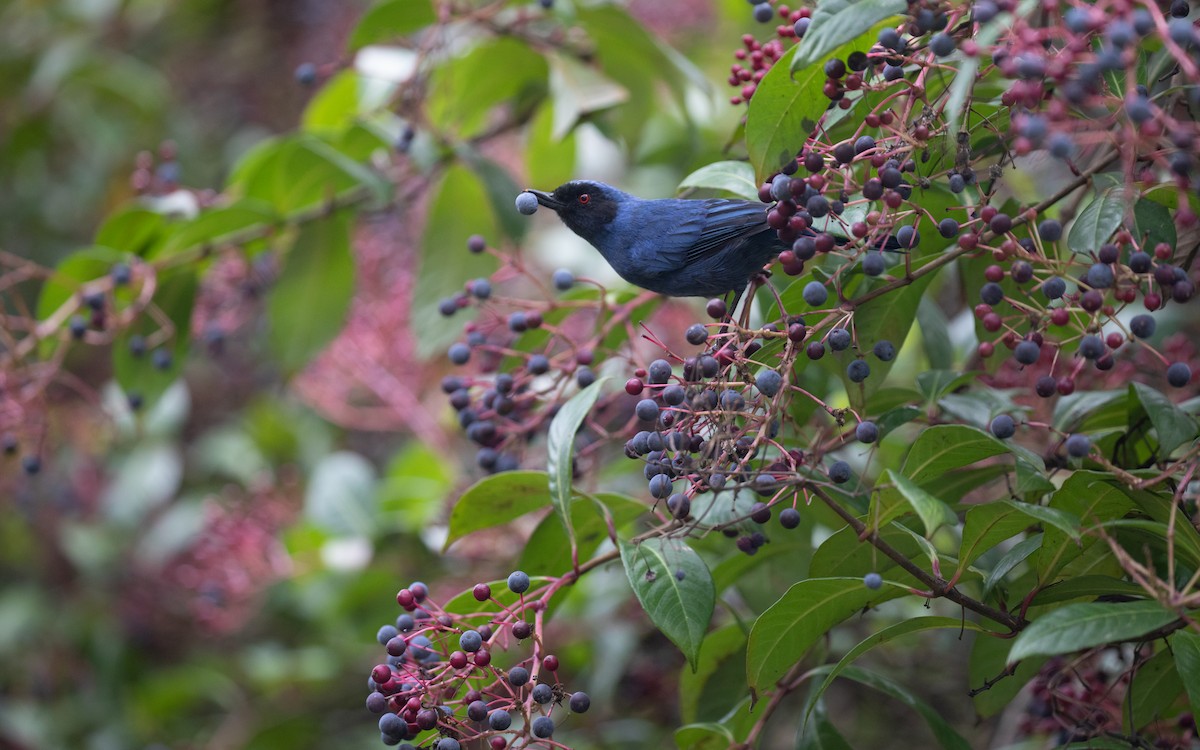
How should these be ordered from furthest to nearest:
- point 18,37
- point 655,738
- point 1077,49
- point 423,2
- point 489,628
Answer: point 18,37
point 655,738
point 423,2
point 489,628
point 1077,49

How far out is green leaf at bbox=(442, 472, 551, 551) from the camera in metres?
1.26

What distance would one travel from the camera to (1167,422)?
106 centimetres

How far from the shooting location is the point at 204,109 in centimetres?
416

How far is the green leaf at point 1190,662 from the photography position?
961 mm

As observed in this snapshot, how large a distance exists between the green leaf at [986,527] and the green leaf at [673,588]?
0.88ft

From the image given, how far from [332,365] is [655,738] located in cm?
→ 124

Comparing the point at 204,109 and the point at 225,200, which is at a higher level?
the point at 225,200

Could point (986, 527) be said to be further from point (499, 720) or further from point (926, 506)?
point (499, 720)

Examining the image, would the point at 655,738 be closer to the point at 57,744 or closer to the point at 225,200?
the point at 225,200

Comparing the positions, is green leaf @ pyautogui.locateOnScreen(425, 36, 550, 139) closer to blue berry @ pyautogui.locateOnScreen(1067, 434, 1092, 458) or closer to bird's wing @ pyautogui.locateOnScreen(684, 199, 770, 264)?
bird's wing @ pyautogui.locateOnScreen(684, 199, 770, 264)

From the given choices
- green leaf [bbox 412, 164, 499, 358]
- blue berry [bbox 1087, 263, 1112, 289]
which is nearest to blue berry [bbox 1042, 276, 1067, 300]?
blue berry [bbox 1087, 263, 1112, 289]

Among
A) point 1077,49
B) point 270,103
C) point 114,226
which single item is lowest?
point 270,103

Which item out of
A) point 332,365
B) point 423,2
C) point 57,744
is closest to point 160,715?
point 57,744

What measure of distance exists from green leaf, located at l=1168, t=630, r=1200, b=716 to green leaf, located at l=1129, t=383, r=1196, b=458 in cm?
20
